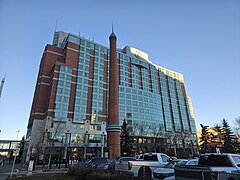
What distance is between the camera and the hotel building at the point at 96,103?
5222 cm

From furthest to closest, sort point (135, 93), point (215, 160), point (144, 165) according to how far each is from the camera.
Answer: point (135, 93) → point (144, 165) → point (215, 160)

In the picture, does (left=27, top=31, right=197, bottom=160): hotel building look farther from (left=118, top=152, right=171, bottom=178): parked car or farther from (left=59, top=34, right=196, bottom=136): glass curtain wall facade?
(left=118, top=152, right=171, bottom=178): parked car

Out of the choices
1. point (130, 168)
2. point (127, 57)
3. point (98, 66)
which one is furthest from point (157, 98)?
point (130, 168)

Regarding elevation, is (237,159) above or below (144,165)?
above

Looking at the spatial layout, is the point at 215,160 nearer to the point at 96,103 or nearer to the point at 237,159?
the point at 237,159

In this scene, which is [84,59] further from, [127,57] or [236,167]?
[236,167]

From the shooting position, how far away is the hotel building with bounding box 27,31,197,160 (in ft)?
171

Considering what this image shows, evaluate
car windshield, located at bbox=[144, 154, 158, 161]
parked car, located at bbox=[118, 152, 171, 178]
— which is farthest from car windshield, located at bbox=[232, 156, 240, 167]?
car windshield, located at bbox=[144, 154, 158, 161]

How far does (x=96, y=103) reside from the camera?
64.5m

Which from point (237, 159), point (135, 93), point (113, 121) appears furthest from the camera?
point (135, 93)

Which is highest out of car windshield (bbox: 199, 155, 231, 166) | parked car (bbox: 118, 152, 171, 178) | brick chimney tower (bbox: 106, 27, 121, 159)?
brick chimney tower (bbox: 106, 27, 121, 159)

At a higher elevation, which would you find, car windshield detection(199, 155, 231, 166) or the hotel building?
the hotel building

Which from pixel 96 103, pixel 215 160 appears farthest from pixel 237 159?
pixel 96 103

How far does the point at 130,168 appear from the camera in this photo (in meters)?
11.6
